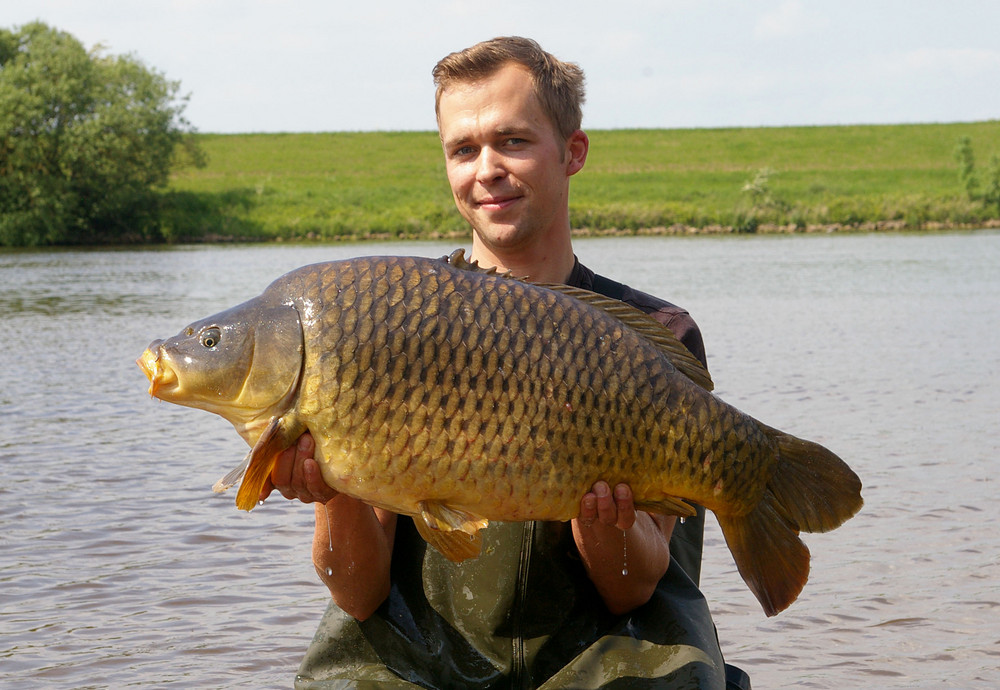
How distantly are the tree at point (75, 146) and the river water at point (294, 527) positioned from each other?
26.9 m

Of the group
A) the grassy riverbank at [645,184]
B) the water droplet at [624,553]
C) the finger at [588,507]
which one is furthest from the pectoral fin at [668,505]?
the grassy riverbank at [645,184]

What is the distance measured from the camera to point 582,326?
264 cm

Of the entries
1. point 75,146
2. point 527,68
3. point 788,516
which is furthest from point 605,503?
point 75,146

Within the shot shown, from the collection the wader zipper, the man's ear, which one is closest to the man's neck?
the man's ear

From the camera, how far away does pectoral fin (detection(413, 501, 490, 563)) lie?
2.52 meters

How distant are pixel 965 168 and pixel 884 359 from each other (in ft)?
125

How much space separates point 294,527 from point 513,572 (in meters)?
3.87

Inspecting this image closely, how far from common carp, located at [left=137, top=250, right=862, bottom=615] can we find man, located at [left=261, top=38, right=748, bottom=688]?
0.35 meters

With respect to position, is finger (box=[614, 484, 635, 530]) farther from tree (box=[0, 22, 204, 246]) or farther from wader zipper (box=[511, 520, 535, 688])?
tree (box=[0, 22, 204, 246])

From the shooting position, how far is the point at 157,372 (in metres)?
2.56

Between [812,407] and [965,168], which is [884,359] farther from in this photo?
[965,168]

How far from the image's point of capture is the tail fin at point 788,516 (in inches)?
109

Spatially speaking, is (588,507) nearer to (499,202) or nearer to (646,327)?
(646,327)

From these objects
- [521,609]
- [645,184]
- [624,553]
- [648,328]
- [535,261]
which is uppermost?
[645,184]
